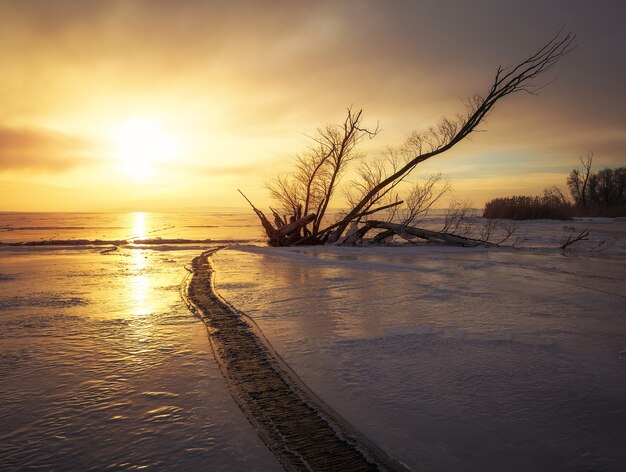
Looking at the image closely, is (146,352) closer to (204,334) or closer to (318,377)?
(204,334)

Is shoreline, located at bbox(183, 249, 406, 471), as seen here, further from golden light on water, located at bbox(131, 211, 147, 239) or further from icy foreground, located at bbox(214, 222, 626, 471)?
golden light on water, located at bbox(131, 211, 147, 239)

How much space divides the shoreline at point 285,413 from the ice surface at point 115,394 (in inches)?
3.7

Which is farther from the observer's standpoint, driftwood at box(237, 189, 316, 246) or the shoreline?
driftwood at box(237, 189, 316, 246)

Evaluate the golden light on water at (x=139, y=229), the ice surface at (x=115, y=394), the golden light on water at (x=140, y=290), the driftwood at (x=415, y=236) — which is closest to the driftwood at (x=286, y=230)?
the driftwood at (x=415, y=236)

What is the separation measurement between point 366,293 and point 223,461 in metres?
4.24

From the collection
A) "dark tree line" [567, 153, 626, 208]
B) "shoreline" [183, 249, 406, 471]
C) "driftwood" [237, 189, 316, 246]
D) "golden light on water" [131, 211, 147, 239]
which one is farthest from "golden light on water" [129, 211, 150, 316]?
"dark tree line" [567, 153, 626, 208]

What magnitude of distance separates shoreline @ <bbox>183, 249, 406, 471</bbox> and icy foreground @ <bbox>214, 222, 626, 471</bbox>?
3.6 inches

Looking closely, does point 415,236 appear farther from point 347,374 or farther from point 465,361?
point 347,374

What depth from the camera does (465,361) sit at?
304 centimetres

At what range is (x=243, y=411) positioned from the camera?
2281mm

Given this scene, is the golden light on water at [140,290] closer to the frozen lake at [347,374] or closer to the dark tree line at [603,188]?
the frozen lake at [347,374]

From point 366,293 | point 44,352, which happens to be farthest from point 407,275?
point 44,352

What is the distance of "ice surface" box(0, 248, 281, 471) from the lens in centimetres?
183

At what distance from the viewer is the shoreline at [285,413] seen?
6.02 ft
